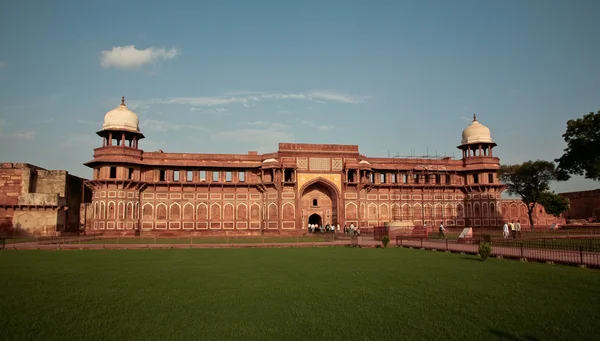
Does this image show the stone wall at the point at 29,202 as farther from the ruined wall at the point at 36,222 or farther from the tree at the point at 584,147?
the tree at the point at 584,147

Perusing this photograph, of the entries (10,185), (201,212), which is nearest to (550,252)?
(201,212)

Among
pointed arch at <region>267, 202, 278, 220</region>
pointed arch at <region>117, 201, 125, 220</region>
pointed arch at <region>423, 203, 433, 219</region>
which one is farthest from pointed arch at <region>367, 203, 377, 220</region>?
pointed arch at <region>117, 201, 125, 220</region>

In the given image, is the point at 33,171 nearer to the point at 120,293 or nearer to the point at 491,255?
the point at 120,293

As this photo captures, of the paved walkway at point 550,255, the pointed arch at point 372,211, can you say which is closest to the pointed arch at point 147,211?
the pointed arch at point 372,211

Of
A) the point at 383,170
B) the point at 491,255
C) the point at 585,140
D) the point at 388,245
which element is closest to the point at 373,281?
the point at 491,255

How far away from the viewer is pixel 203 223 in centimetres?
3903

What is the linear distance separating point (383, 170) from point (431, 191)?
559 cm

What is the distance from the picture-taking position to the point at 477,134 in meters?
43.1

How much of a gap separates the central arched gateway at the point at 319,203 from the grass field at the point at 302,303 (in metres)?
27.7

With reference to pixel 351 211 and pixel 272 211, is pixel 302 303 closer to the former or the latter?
pixel 272 211

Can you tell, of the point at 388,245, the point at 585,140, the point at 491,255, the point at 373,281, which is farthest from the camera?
the point at 585,140

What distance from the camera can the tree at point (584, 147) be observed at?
28328 millimetres

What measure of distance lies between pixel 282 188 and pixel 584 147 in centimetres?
2340

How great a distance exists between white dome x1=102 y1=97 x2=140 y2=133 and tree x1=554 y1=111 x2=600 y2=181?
3406 cm
